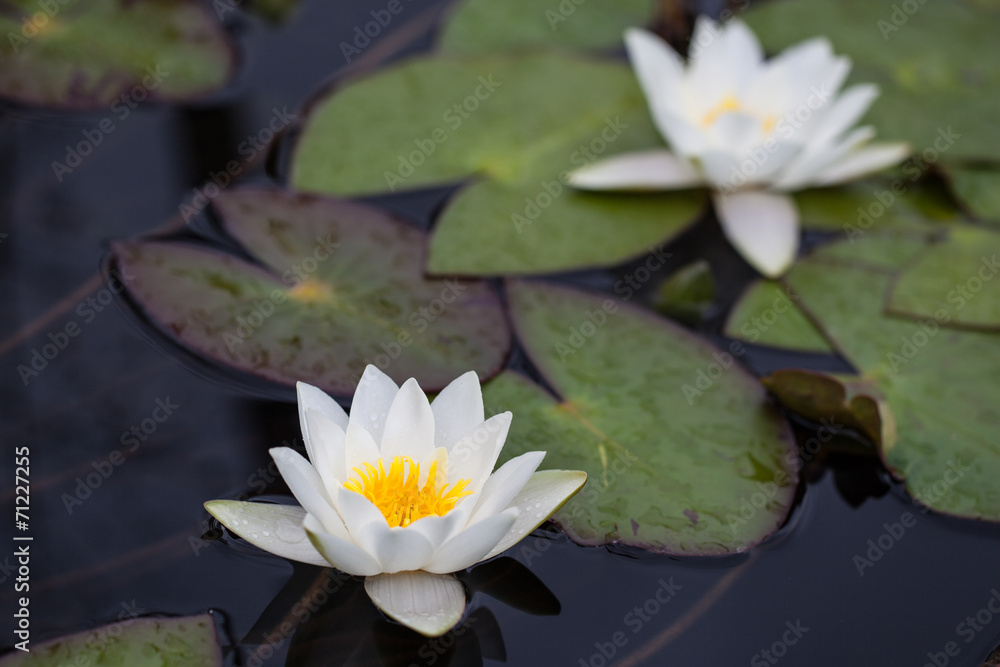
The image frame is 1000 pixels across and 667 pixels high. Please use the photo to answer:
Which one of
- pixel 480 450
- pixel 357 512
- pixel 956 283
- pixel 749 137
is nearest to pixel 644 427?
pixel 480 450

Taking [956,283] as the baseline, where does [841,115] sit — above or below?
above

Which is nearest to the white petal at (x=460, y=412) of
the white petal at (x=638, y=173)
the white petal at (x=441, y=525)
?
the white petal at (x=441, y=525)

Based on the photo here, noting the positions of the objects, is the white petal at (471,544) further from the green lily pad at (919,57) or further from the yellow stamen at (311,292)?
the green lily pad at (919,57)

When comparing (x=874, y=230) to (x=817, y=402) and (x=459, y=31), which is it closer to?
(x=817, y=402)

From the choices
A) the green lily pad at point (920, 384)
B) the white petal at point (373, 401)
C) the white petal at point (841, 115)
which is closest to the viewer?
the white petal at point (373, 401)

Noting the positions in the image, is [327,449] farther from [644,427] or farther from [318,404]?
[644,427]

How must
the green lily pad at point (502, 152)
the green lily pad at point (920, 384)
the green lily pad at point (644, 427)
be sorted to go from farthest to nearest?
the green lily pad at point (502, 152) < the green lily pad at point (920, 384) < the green lily pad at point (644, 427)

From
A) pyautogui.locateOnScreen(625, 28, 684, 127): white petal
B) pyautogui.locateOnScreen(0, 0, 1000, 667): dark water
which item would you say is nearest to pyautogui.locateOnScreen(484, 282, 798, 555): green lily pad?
pyautogui.locateOnScreen(0, 0, 1000, 667): dark water
